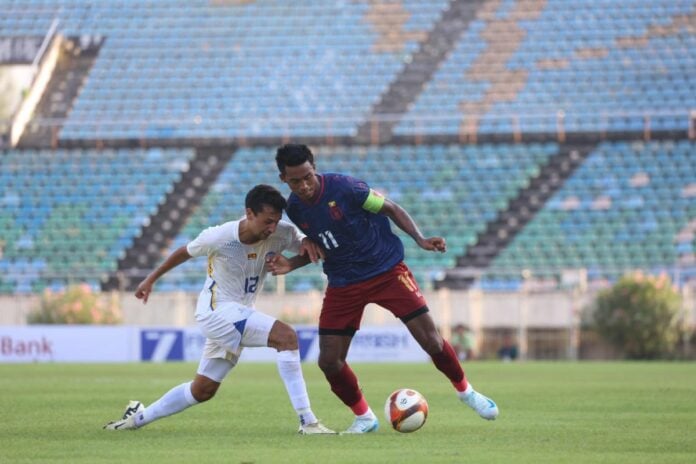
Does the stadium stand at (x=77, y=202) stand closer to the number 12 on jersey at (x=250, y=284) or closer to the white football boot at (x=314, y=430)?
the number 12 on jersey at (x=250, y=284)

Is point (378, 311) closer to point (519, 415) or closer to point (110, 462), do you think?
point (519, 415)

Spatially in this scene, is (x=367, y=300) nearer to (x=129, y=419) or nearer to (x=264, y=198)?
(x=264, y=198)

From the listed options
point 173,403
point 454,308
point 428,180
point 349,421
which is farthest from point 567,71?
point 173,403

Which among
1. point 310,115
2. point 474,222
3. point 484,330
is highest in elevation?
point 310,115

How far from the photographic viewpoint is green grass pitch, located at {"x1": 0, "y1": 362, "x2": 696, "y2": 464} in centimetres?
825

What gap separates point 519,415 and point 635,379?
27.2ft

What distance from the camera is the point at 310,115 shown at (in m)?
41.8

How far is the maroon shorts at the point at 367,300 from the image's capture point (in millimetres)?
10203

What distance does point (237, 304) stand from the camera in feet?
33.0

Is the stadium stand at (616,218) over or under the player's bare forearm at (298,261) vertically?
over

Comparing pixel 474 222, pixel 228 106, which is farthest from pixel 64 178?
pixel 474 222

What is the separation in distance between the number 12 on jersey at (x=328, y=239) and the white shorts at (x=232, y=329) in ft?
2.25

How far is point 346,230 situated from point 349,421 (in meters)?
2.13

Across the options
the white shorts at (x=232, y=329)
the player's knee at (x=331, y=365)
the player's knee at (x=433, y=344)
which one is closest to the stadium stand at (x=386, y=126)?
the player's knee at (x=433, y=344)
